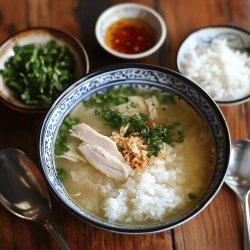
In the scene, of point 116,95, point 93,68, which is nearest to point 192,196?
point 116,95

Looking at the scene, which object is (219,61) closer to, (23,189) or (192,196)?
(192,196)

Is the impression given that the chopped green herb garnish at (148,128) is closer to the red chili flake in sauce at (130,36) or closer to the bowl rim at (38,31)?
the bowl rim at (38,31)

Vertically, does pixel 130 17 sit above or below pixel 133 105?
above

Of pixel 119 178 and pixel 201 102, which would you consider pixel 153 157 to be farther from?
pixel 201 102

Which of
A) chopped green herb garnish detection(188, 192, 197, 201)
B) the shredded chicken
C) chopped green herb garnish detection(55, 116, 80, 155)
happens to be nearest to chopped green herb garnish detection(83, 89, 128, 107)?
chopped green herb garnish detection(55, 116, 80, 155)

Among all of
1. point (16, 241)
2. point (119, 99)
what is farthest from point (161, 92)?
point (16, 241)

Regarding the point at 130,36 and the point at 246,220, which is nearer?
the point at 246,220
